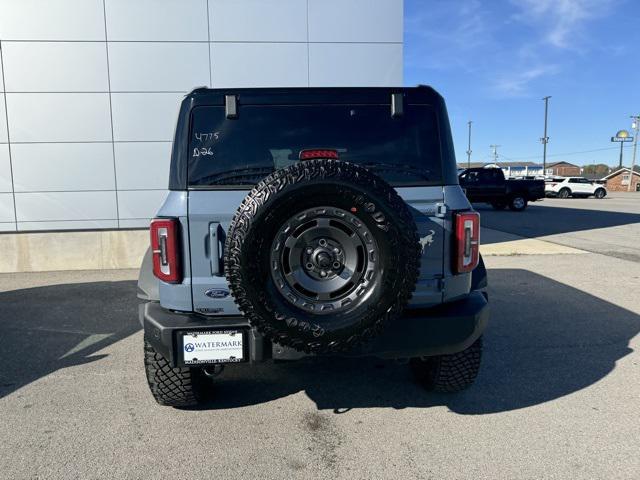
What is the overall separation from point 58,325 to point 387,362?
3.63 metres

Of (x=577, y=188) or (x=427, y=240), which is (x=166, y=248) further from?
(x=577, y=188)

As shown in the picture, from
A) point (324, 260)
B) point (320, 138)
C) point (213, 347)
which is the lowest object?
point (213, 347)

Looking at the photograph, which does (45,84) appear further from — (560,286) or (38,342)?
(560,286)

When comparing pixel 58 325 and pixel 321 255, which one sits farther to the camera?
pixel 58 325

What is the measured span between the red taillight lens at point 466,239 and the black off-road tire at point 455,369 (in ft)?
2.15

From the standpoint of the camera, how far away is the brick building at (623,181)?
52.2 metres

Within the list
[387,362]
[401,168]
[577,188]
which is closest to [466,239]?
A: [401,168]

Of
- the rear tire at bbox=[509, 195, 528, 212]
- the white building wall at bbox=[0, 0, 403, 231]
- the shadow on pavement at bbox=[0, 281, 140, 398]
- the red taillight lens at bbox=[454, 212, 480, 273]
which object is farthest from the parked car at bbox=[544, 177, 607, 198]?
the red taillight lens at bbox=[454, 212, 480, 273]

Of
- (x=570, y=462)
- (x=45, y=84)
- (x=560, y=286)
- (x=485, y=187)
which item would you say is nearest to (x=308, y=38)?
(x=45, y=84)

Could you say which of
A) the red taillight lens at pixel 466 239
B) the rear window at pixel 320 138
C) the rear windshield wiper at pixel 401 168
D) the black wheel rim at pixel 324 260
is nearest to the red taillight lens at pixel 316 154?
the rear window at pixel 320 138

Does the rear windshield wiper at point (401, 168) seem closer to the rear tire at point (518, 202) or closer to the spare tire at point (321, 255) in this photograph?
the spare tire at point (321, 255)

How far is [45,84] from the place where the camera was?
810 centimetres

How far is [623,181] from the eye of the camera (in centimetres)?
5331

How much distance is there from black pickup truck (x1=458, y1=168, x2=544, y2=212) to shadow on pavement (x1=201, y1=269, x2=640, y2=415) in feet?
55.2
